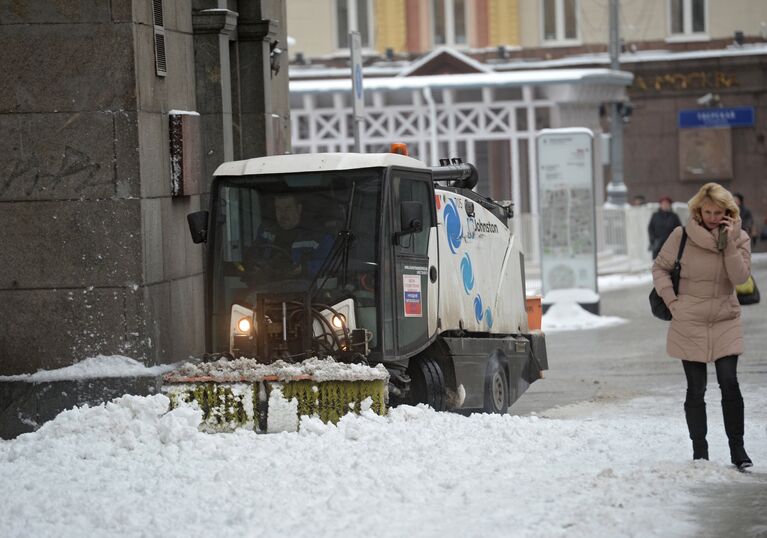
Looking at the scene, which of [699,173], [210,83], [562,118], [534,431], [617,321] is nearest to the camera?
[534,431]

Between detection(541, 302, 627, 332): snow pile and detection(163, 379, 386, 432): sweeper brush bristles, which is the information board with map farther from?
detection(163, 379, 386, 432): sweeper brush bristles

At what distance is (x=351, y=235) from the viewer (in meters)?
11.4

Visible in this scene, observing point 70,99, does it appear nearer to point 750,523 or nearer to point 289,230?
point 289,230

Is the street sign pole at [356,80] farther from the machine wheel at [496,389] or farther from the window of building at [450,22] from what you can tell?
the window of building at [450,22]

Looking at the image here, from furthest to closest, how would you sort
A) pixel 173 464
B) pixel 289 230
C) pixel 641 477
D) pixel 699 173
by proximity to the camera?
1. pixel 699 173
2. pixel 289 230
3. pixel 173 464
4. pixel 641 477

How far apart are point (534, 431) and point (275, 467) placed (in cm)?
218

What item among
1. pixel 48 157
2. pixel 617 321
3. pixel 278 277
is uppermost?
pixel 48 157

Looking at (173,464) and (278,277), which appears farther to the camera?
(278,277)

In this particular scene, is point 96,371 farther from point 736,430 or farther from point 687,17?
point 687,17

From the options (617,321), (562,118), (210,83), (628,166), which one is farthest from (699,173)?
(210,83)

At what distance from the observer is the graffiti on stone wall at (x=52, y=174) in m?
11.8

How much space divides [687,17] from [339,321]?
Result: 36.4 metres

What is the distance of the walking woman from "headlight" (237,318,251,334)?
310 centimetres

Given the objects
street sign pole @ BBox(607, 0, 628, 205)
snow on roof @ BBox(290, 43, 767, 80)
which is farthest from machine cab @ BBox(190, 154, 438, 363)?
snow on roof @ BBox(290, 43, 767, 80)
